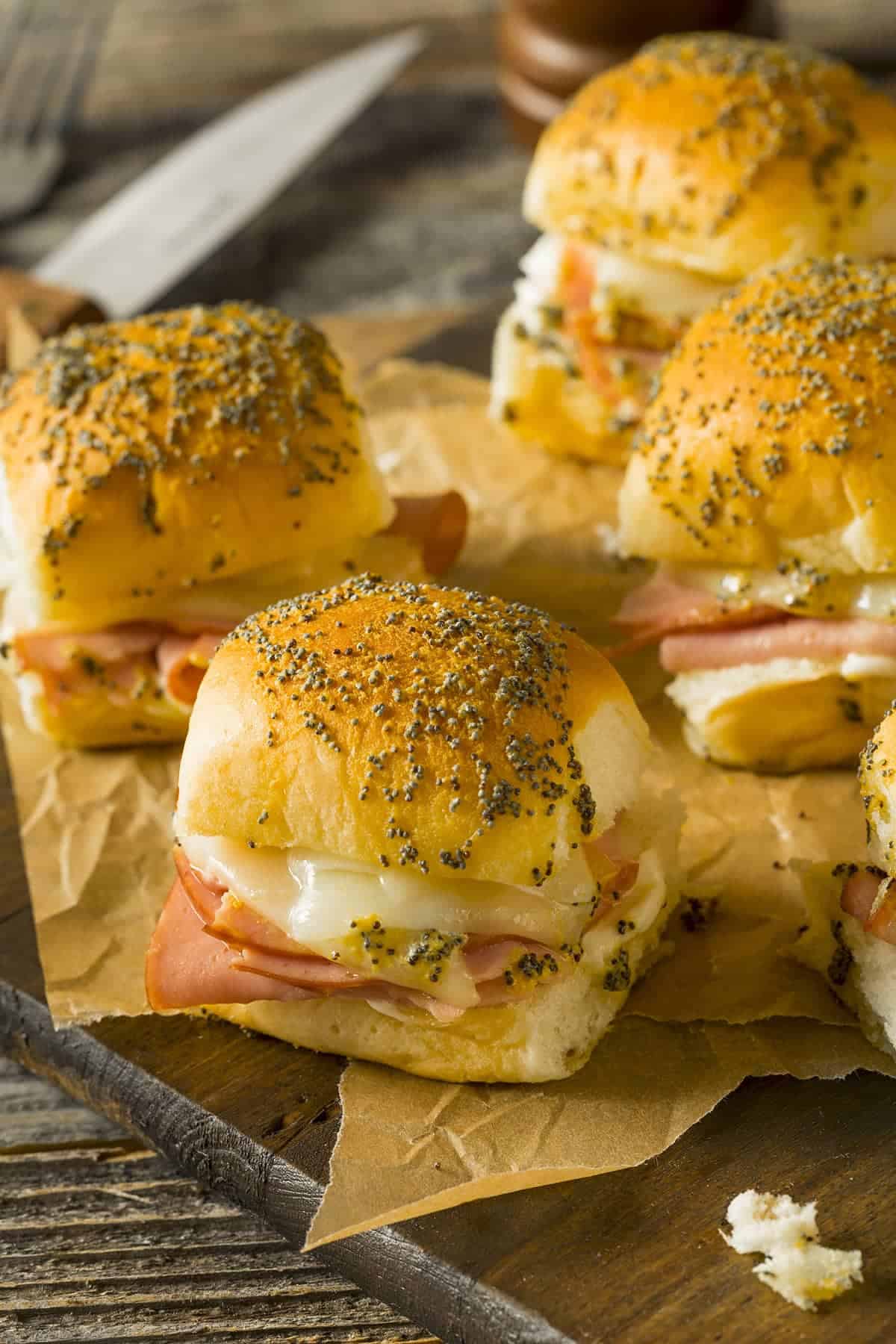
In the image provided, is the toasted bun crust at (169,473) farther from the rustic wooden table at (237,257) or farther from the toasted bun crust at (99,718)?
the rustic wooden table at (237,257)

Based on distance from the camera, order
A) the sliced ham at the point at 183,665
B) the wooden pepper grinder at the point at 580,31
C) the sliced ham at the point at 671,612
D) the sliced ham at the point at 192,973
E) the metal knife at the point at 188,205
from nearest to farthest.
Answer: the sliced ham at the point at 192,973, the sliced ham at the point at 671,612, the sliced ham at the point at 183,665, the metal knife at the point at 188,205, the wooden pepper grinder at the point at 580,31

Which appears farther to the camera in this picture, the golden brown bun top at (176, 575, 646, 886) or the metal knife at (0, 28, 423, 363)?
the metal knife at (0, 28, 423, 363)

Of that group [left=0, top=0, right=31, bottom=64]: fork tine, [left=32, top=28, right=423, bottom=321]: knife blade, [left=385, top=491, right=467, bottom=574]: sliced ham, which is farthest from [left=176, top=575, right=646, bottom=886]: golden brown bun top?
[left=0, top=0, right=31, bottom=64]: fork tine

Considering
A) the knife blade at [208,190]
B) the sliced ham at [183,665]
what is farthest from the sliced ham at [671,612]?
the knife blade at [208,190]

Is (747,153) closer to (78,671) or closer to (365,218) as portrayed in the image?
(78,671)

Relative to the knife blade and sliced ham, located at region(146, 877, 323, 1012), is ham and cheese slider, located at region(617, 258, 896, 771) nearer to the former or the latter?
sliced ham, located at region(146, 877, 323, 1012)

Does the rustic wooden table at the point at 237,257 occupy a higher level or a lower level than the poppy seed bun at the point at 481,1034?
lower

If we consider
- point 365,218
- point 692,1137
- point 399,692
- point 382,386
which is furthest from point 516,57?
point 692,1137

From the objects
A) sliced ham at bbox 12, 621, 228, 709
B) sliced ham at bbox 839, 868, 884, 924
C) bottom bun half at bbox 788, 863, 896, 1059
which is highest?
sliced ham at bbox 839, 868, 884, 924
